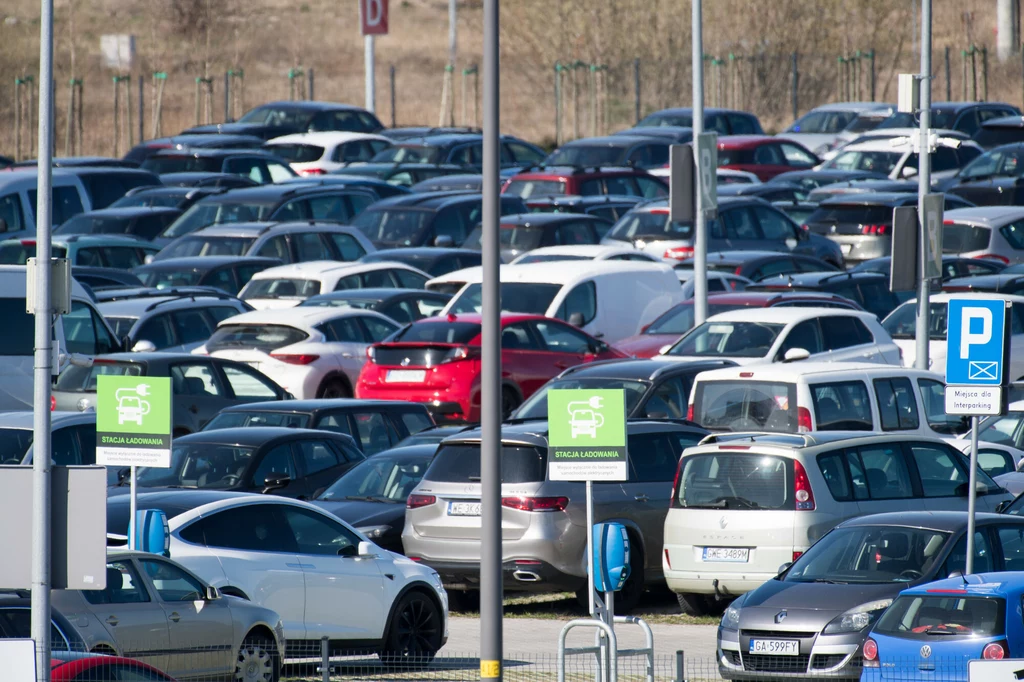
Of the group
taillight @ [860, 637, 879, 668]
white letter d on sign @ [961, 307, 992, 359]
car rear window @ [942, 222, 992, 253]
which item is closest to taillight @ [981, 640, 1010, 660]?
taillight @ [860, 637, 879, 668]

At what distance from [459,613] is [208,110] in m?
35.5

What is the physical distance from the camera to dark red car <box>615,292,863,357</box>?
24109mm

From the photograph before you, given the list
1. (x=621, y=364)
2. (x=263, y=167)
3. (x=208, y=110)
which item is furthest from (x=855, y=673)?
(x=208, y=110)

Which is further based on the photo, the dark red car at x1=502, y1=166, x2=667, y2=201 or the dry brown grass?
the dry brown grass

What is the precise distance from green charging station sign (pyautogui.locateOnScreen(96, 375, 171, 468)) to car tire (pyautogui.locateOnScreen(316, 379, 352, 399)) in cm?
930

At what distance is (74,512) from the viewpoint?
1032 cm

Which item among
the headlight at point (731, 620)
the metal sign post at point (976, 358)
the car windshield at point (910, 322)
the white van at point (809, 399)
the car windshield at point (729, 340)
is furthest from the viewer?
the car windshield at point (910, 322)

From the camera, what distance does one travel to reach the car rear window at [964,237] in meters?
30.0

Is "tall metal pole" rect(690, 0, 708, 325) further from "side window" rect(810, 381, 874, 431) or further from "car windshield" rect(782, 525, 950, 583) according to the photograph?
"car windshield" rect(782, 525, 950, 583)

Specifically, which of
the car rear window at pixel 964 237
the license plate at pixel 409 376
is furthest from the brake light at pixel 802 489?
the car rear window at pixel 964 237

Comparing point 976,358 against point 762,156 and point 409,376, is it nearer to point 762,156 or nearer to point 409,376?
point 409,376

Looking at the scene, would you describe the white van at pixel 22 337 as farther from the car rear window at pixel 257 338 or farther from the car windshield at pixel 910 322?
the car windshield at pixel 910 322

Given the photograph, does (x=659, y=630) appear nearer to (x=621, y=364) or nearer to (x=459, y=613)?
(x=459, y=613)

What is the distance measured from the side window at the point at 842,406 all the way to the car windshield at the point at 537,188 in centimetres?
1644
